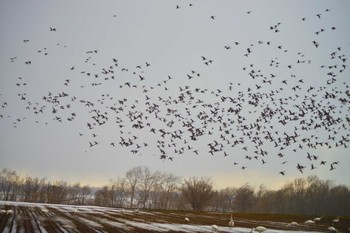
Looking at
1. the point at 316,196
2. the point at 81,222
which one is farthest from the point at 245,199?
the point at 81,222

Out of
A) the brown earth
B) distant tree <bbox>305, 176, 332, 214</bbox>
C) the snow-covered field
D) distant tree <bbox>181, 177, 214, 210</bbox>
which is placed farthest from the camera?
distant tree <bbox>305, 176, 332, 214</bbox>

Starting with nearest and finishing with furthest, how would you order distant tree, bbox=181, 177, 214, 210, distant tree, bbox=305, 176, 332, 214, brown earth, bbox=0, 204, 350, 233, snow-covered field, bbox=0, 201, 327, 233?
1. brown earth, bbox=0, 204, 350, 233
2. snow-covered field, bbox=0, 201, 327, 233
3. distant tree, bbox=181, 177, 214, 210
4. distant tree, bbox=305, 176, 332, 214

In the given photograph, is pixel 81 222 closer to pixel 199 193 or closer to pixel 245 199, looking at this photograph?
pixel 199 193

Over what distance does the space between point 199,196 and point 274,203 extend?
68800mm

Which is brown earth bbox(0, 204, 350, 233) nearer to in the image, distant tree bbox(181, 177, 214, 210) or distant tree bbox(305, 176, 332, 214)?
distant tree bbox(181, 177, 214, 210)

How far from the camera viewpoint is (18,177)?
171125 millimetres

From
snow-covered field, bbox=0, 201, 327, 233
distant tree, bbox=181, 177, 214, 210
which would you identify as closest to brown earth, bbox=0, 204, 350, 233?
snow-covered field, bbox=0, 201, 327, 233

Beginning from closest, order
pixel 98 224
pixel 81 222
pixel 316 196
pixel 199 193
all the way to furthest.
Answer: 1. pixel 98 224
2. pixel 81 222
3. pixel 199 193
4. pixel 316 196

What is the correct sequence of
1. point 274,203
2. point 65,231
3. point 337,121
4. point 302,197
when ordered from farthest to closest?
1. point 274,203
2. point 302,197
3. point 337,121
4. point 65,231

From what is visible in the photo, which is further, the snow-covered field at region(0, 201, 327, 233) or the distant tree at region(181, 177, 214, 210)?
the distant tree at region(181, 177, 214, 210)

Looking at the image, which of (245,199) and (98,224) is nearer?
(98,224)

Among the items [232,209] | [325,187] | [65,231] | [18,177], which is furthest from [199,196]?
[18,177]

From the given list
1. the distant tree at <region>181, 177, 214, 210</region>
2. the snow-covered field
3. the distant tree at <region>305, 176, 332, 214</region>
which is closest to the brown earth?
the snow-covered field

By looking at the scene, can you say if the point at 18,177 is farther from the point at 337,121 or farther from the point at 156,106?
the point at 337,121
